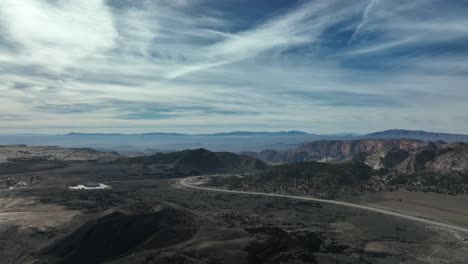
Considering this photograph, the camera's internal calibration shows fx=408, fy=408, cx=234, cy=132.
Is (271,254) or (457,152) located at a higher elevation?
(457,152)

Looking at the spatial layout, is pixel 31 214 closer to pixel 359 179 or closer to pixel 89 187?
pixel 89 187

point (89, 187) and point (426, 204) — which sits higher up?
point (426, 204)

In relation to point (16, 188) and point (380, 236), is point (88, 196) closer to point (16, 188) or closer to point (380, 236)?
point (16, 188)

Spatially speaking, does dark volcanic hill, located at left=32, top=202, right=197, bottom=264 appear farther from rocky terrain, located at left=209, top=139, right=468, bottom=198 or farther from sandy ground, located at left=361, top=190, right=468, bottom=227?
rocky terrain, located at left=209, top=139, right=468, bottom=198

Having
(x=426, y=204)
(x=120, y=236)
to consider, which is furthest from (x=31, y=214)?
(x=426, y=204)

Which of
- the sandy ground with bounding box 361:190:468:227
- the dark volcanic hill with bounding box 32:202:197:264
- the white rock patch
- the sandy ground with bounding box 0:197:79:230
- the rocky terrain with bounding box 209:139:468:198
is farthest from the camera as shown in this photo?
the white rock patch

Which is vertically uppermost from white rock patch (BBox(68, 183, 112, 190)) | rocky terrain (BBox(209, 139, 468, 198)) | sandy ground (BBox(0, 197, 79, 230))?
rocky terrain (BBox(209, 139, 468, 198))

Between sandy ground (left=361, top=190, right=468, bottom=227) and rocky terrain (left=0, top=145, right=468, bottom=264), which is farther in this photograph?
sandy ground (left=361, top=190, right=468, bottom=227)

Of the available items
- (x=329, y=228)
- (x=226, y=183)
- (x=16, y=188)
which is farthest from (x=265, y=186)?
(x=16, y=188)

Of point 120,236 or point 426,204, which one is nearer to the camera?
point 120,236

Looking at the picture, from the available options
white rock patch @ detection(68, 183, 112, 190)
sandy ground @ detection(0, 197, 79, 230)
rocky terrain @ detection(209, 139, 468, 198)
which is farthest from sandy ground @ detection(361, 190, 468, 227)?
white rock patch @ detection(68, 183, 112, 190)

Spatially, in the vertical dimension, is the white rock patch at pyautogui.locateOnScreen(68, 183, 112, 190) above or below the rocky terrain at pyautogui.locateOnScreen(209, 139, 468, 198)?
below
